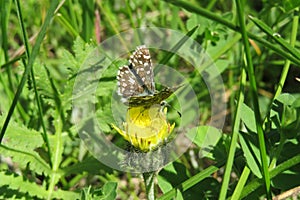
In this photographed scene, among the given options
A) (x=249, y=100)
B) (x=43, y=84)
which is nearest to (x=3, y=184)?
(x=43, y=84)

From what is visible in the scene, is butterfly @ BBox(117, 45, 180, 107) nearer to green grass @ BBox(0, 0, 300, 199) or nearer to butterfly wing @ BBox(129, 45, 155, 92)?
butterfly wing @ BBox(129, 45, 155, 92)

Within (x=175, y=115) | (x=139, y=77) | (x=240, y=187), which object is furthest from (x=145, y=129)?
(x=175, y=115)

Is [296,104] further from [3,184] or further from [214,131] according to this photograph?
[3,184]

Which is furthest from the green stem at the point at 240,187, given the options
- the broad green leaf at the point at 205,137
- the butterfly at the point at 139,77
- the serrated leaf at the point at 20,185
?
the serrated leaf at the point at 20,185

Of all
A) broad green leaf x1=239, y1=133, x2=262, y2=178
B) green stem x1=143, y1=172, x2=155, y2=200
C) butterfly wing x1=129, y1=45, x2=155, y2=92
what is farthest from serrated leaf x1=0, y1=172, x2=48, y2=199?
broad green leaf x1=239, y1=133, x2=262, y2=178

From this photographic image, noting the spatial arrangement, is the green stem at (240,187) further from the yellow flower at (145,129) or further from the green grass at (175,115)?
the yellow flower at (145,129)

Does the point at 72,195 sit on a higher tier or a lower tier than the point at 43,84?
lower
